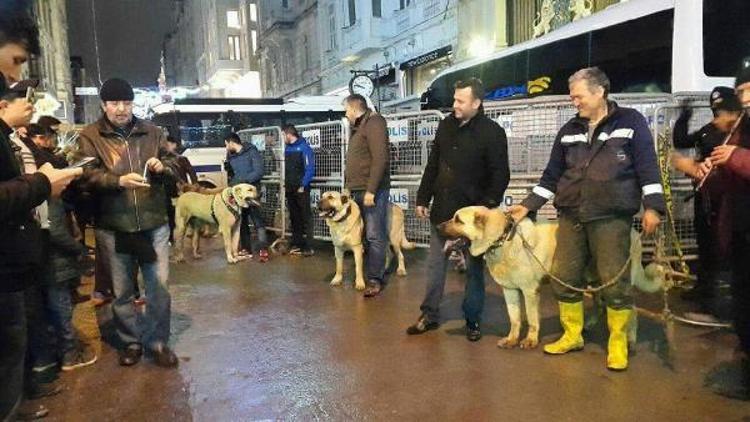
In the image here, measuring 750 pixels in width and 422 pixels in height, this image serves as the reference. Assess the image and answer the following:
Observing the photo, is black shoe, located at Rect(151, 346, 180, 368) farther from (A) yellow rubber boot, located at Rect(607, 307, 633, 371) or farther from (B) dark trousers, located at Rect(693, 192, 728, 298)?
(B) dark trousers, located at Rect(693, 192, 728, 298)

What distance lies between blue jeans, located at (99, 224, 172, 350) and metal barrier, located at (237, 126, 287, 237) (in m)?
5.68

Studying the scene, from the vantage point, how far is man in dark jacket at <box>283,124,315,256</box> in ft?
30.6

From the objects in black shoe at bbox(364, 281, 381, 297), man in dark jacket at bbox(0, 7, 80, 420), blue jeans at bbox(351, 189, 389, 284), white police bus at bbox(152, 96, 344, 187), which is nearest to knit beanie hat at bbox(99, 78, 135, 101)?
man in dark jacket at bbox(0, 7, 80, 420)

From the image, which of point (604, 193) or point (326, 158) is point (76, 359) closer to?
point (604, 193)

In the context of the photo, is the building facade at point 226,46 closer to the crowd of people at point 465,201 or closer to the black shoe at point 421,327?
the crowd of people at point 465,201

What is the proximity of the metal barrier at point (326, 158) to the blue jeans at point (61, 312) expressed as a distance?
5.14 m

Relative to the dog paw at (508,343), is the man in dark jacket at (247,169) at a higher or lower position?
higher

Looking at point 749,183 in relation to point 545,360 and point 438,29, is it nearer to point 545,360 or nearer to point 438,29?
point 545,360

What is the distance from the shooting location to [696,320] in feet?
17.2

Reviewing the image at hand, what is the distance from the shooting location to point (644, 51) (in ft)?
28.7

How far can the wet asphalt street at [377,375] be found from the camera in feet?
12.2

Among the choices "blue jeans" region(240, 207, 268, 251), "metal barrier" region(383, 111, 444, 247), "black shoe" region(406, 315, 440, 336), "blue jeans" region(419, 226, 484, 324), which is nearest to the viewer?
"blue jeans" region(419, 226, 484, 324)

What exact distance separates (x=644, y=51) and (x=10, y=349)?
347 inches

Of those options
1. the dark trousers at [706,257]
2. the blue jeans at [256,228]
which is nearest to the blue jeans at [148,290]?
the blue jeans at [256,228]
